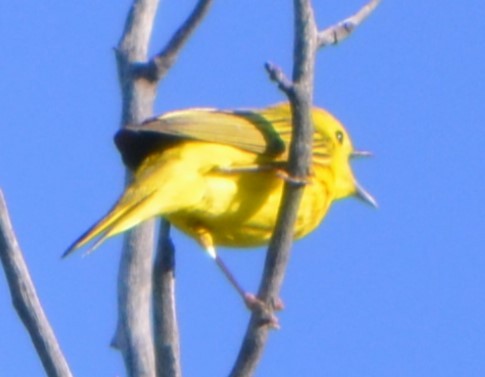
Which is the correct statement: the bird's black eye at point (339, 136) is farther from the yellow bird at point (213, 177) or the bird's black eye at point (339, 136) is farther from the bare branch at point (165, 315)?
the bare branch at point (165, 315)

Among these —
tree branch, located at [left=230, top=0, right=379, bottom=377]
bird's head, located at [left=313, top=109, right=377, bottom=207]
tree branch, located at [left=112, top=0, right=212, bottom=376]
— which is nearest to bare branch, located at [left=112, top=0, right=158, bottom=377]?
tree branch, located at [left=112, top=0, right=212, bottom=376]

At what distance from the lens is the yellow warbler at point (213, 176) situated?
4.72 meters

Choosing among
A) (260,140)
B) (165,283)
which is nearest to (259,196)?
(260,140)

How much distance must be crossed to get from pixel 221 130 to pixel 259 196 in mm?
328

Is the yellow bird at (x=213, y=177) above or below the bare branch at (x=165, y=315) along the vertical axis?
above

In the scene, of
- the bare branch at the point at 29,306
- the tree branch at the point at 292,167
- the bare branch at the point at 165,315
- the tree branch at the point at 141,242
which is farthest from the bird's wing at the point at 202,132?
the bare branch at the point at 29,306

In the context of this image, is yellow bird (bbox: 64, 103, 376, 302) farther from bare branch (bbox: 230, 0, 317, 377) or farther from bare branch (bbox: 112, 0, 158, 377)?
bare branch (bbox: 230, 0, 317, 377)

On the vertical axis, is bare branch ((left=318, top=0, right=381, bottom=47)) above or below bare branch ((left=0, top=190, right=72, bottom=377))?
above

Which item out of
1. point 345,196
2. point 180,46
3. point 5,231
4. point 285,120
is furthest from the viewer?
point 345,196

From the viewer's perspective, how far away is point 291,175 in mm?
4031

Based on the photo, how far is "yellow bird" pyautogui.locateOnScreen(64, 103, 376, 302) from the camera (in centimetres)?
471

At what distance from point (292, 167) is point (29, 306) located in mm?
1109

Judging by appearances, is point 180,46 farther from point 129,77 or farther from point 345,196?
point 345,196

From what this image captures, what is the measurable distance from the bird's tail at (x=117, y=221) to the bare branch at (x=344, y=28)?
0.98 meters
